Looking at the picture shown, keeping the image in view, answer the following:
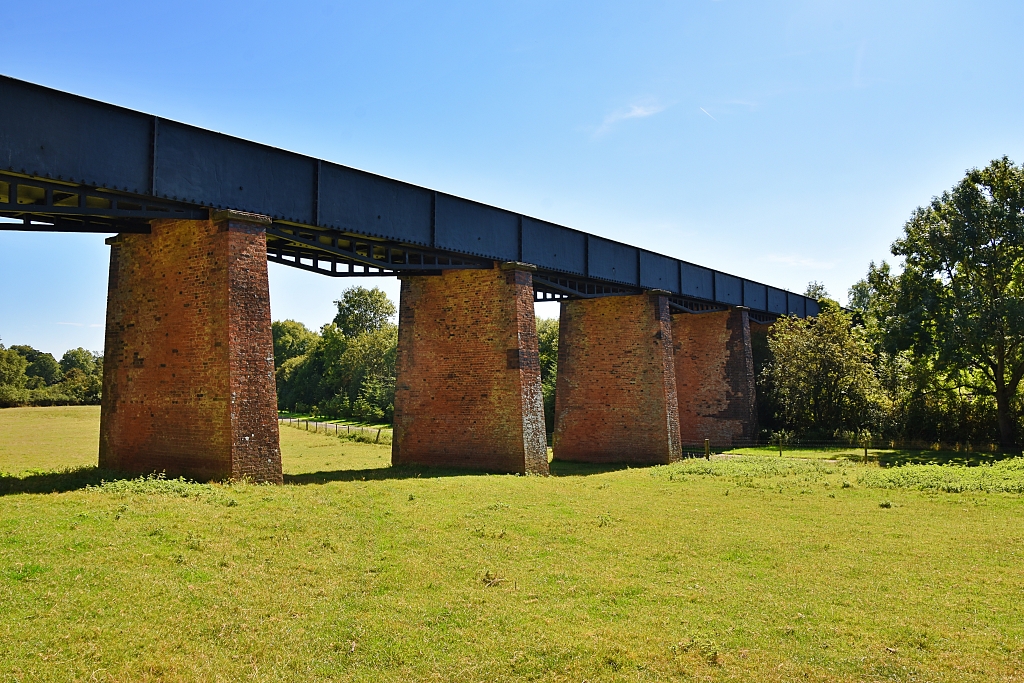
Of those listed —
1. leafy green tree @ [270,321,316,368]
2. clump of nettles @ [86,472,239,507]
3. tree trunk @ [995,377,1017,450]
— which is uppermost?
leafy green tree @ [270,321,316,368]

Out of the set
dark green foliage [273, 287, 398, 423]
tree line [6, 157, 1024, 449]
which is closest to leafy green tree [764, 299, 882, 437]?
tree line [6, 157, 1024, 449]

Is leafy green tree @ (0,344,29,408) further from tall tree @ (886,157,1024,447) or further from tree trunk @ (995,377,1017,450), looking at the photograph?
tree trunk @ (995,377,1017,450)

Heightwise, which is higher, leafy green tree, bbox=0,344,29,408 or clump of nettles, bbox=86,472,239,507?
leafy green tree, bbox=0,344,29,408

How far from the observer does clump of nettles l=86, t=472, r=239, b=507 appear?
1034 centimetres

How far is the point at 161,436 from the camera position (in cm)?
1291

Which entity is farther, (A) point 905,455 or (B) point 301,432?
(B) point 301,432

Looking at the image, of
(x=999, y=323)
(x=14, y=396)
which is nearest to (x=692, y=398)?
(x=999, y=323)

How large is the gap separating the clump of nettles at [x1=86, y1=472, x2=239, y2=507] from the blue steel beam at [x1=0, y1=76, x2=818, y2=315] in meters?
4.34

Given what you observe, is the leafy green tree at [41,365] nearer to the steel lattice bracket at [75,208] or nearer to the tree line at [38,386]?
the tree line at [38,386]

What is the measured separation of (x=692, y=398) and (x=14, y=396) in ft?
151

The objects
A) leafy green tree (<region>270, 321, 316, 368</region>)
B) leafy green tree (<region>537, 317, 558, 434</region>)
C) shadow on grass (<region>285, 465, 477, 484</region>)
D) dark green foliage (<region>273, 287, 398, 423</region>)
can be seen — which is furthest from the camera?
leafy green tree (<region>270, 321, 316, 368</region>)

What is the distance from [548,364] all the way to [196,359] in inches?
1152

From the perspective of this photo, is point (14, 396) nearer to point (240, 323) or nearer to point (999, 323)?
point (240, 323)

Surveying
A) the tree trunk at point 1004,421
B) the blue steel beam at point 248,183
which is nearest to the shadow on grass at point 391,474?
the blue steel beam at point 248,183
